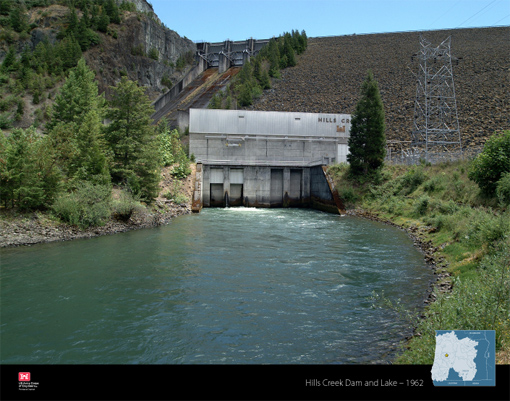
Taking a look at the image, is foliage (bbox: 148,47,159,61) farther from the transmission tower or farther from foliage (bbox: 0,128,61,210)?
foliage (bbox: 0,128,61,210)

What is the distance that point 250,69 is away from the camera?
235ft

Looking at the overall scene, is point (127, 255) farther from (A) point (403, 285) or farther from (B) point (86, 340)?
(A) point (403, 285)

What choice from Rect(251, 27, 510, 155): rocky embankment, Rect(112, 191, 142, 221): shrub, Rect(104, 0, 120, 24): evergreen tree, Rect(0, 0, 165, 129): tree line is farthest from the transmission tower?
Rect(104, 0, 120, 24): evergreen tree

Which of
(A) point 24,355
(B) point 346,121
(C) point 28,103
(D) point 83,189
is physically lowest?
(A) point 24,355

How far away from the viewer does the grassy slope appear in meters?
6.40

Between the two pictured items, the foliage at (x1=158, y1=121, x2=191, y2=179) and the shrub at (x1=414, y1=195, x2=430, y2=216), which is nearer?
the shrub at (x1=414, y1=195, x2=430, y2=216)

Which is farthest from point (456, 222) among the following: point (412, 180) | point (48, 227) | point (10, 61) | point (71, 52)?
point (10, 61)

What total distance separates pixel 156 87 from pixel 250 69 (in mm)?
21726

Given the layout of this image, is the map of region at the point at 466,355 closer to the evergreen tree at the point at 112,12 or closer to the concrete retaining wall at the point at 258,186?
the concrete retaining wall at the point at 258,186

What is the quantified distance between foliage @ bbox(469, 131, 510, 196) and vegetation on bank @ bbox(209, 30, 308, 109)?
141 feet

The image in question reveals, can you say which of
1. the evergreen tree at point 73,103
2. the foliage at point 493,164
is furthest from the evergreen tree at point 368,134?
the evergreen tree at point 73,103

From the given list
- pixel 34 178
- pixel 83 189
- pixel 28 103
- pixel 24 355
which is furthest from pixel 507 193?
pixel 28 103

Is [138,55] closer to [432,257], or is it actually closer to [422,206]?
[422,206]

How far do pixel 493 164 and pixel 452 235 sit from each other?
5322 mm
